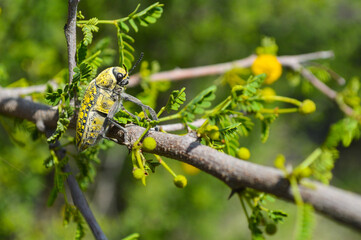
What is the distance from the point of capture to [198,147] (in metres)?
0.91

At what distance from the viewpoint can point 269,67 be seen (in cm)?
194

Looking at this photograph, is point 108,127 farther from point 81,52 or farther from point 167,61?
point 167,61

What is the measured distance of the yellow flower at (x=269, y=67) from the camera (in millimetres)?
1884

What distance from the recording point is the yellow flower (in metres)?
1.88

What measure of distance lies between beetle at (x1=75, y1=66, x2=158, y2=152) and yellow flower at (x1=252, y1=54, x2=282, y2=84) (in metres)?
0.95

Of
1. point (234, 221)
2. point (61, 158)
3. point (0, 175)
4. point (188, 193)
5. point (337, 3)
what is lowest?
point (234, 221)

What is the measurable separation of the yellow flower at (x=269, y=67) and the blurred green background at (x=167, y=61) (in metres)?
0.53

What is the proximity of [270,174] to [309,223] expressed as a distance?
0.13m

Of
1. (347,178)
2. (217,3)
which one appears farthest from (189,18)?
(347,178)

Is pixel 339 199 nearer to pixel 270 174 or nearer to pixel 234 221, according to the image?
pixel 270 174

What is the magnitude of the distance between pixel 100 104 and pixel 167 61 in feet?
10.9

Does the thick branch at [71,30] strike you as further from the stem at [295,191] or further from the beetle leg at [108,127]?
the stem at [295,191]

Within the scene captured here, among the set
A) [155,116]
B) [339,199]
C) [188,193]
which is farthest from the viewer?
[188,193]

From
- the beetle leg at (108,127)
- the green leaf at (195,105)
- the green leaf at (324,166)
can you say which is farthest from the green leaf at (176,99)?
the green leaf at (324,166)
